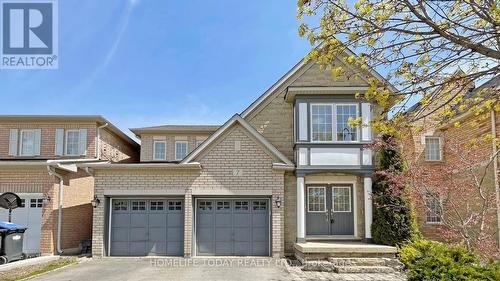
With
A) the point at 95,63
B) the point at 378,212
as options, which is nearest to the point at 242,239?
the point at 378,212

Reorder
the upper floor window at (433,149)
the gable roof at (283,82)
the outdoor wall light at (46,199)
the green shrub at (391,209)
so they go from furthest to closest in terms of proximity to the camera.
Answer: the upper floor window at (433,149), the gable roof at (283,82), the outdoor wall light at (46,199), the green shrub at (391,209)

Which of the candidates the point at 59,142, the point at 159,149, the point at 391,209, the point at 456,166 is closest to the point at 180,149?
the point at 159,149

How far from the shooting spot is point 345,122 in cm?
1446

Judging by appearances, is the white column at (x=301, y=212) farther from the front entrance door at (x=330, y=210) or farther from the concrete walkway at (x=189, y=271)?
the concrete walkway at (x=189, y=271)

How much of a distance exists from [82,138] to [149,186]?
6.19 meters

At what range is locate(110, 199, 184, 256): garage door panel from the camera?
1405 cm

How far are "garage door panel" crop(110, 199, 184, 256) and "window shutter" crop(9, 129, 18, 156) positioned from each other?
24.9 feet

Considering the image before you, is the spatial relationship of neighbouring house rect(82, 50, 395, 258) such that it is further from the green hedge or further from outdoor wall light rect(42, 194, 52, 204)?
the green hedge

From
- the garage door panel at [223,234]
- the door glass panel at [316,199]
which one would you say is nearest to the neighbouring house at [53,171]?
the garage door panel at [223,234]

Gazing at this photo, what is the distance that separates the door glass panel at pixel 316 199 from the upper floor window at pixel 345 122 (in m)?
2.30

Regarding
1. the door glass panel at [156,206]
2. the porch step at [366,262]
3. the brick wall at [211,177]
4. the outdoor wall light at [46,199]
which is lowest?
the porch step at [366,262]

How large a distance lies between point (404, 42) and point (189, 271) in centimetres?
919

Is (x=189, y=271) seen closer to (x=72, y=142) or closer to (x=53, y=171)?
(x=53, y=171)

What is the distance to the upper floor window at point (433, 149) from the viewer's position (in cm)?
1806
